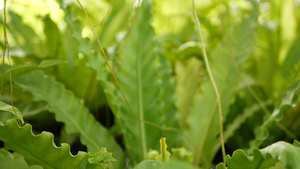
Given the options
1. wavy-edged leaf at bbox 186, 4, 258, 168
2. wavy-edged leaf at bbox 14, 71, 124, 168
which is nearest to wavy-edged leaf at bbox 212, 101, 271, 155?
wavy-edged leaf at bbox 186, 4, 258, 168

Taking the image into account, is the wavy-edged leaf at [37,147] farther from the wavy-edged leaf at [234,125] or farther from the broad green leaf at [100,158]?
the wavy-edged leaf at [234,125]

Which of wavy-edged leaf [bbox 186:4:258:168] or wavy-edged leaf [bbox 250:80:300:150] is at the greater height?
wavy-edged leaf [bbox 186:4:258:168]

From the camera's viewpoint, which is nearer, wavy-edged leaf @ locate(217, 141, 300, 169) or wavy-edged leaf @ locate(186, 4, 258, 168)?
wavy-edged leaf @ locate(217, 141, 300, 169)

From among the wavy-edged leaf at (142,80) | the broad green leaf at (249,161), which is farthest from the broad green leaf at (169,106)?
the broad green leaf at (249,161)

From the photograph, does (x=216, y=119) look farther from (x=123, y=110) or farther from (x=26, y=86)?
(x=26, y=86)

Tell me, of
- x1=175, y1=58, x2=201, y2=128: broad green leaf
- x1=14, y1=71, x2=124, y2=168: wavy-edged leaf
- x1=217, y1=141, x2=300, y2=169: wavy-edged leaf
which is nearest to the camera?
x1=217, y1=141, x2=300, y2=169: wavy-edged leaf

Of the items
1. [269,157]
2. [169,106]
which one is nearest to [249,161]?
[269,157]

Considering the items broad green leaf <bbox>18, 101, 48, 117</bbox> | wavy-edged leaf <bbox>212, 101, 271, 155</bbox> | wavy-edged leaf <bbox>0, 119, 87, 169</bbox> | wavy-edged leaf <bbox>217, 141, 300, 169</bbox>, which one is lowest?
wavy-edged leaf <bbox>217, 141, 300, 169</bbox>

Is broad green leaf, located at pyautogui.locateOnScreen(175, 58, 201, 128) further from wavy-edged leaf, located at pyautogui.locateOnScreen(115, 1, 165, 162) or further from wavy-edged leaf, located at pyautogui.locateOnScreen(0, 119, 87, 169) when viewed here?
wavy-edged leaf, located at pyautogui.locateOnScreen(0, 119, 87, 169)
